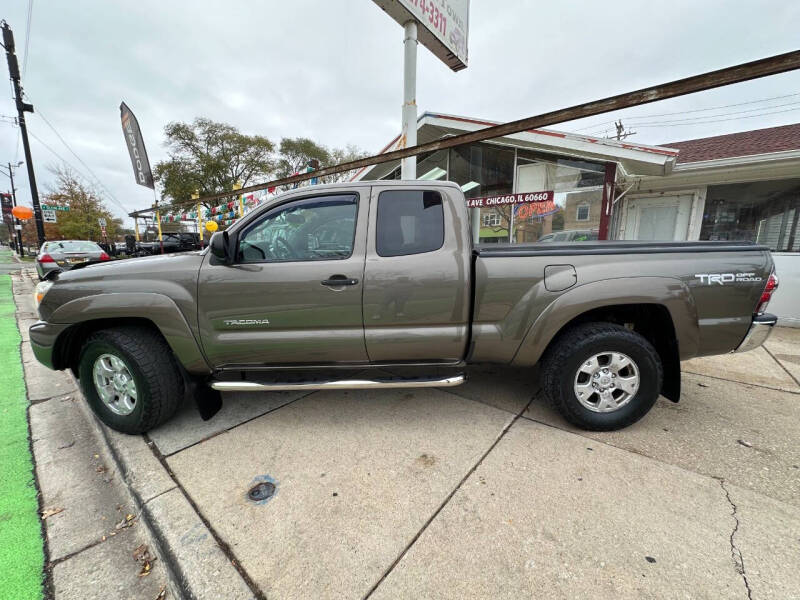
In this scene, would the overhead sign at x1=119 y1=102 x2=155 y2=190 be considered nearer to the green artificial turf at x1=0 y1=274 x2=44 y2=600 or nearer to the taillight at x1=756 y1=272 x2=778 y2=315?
the green artificial turf at x1=0 y1=274 x2=44 y2=600

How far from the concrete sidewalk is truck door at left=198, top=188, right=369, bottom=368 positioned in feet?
2.24

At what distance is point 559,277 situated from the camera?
7.91 feet

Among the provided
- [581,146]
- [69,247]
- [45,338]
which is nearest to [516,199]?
[581,146]

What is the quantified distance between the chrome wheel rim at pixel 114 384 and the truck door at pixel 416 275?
6.20 ft

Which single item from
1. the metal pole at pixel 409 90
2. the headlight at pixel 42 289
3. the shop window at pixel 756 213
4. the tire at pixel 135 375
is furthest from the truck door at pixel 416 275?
the shop window at pixel 756 213

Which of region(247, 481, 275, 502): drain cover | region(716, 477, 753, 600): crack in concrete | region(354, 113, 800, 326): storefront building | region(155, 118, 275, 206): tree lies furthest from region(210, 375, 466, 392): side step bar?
region(155, 118, 275, 206): tree

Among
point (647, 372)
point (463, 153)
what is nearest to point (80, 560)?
point (647, 372)

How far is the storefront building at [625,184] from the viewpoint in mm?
6918

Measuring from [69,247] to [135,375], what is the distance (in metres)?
11.8

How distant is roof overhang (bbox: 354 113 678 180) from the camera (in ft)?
21.2

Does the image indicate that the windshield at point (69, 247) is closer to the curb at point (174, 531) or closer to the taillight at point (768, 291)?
the curb at point (174, 531)

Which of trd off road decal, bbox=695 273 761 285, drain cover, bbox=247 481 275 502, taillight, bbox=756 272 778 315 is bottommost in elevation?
drain cover, bbox=247 481 275 502

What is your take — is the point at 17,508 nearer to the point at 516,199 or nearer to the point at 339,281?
the point at 339,281

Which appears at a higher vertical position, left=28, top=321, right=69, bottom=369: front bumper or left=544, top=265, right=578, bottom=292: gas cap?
left=544, top=265, right=578, bottom=292: gas cap
